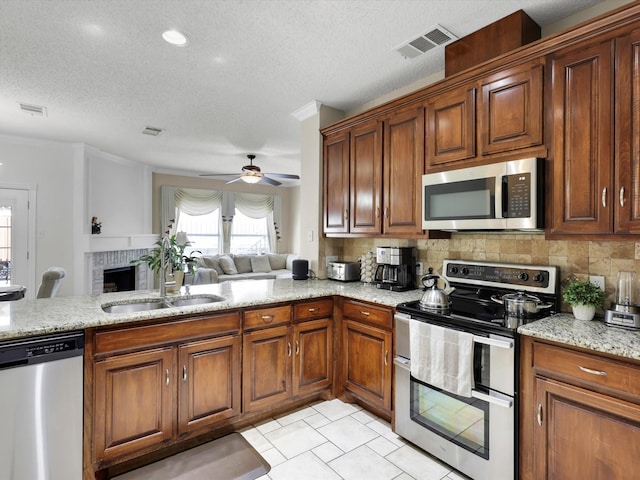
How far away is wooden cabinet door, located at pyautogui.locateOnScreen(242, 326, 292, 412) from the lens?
2432 millimetres

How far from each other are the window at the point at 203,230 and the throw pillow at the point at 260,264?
0.89 meters

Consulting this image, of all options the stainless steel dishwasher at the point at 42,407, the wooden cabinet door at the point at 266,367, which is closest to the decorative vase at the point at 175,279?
the wooden cabinet door at the point at 266,367

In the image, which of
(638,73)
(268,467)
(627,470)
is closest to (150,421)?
(268,467)

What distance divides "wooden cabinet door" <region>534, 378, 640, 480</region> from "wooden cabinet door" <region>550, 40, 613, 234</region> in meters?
0.81

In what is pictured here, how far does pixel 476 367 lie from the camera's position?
1.90 meters

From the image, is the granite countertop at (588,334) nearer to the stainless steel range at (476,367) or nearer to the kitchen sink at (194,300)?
the stainless steel range at (476,367)

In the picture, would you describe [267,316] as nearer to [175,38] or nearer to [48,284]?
[175,38]

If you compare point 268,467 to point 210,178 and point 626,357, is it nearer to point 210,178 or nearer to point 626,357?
point 626,357

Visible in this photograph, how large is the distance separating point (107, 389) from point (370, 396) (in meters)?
1.74

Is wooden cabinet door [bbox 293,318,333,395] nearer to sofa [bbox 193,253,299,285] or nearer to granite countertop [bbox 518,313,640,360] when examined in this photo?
granite countertop [bbox 518,313,640,360]

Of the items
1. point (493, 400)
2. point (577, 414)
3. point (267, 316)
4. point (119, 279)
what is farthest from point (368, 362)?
point (119, 279)

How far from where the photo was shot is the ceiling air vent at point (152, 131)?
4359mm

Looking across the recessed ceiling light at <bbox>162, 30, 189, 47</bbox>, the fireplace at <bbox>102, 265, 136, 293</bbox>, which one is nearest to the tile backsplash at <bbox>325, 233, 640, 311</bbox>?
the recessed ceiling light at <bbox>162, 30, 189, 47</bbox>

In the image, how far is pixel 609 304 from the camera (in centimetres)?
194
